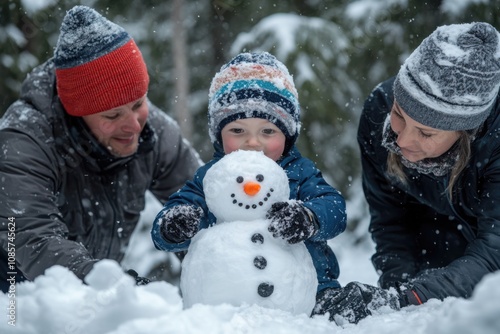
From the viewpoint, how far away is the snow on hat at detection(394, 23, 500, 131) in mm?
2471

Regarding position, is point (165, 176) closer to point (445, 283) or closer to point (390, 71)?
point (445, 283)

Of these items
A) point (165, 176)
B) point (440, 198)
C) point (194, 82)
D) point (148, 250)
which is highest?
point (440, 198)

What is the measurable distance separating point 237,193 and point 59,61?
155 centimetres

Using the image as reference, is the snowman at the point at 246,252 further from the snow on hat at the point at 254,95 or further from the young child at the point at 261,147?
the snow on hat at the point at 254,95

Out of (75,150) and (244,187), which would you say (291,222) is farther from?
(75,150)

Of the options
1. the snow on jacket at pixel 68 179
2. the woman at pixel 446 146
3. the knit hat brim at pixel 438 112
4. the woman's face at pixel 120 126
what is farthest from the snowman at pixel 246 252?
the woman's face at pixel 120 126

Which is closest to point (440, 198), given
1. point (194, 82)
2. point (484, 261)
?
point (484, 261)

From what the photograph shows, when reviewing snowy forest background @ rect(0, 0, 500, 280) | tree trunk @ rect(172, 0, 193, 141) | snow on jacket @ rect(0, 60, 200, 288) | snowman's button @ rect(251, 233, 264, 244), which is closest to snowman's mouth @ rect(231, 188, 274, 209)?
snowman's button @ rect(251, 233, 264, 244)

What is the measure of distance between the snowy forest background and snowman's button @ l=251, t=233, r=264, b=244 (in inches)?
191

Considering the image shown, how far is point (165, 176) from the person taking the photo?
13.0 ft

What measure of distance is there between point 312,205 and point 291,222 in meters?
0.19

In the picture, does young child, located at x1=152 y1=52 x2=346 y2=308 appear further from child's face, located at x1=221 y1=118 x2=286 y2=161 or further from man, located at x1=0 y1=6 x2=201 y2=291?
man, located at x1=0 y1=6 x2=201 y2=291

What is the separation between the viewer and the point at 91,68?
3.30 meters

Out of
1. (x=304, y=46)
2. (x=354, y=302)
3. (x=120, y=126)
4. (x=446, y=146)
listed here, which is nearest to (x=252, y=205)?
(x=354, y=302)
